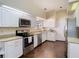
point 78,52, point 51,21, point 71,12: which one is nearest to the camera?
point 78,52

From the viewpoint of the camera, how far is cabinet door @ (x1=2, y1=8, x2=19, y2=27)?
3392mm

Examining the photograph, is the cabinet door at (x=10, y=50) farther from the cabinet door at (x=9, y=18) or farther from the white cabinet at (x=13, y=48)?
the cabinet door at (x=9, y=18)

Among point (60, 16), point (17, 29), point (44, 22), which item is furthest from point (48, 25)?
point (17, 29)

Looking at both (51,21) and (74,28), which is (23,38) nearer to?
(74,28)

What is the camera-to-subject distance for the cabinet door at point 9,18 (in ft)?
11.1

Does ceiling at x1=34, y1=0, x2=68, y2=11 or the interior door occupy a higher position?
ceiling at x1=34, y1=0, x2=68, y2=11

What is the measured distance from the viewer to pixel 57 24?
838 centimetres

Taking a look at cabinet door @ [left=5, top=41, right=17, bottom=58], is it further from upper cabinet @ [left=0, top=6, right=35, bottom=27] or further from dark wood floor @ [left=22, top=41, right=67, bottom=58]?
dark wood floor @ [left=22, top=41, right=67, bottom=58]

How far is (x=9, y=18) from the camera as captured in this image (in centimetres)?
366

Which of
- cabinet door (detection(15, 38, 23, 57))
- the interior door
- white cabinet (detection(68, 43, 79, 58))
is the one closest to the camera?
white cabinet (detection(68, 43, 79, 58))

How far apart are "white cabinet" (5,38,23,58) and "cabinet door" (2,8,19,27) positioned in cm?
70

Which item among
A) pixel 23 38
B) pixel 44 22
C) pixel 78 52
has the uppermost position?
pixel 44 22

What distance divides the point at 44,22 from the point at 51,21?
642 mm

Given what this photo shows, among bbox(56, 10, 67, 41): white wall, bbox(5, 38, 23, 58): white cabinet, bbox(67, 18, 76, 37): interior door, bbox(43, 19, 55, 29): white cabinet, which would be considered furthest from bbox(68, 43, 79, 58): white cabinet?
bbox(56, 10, 67, 41): white wall
